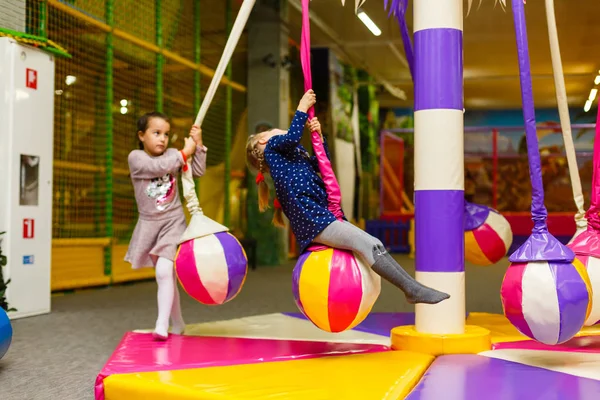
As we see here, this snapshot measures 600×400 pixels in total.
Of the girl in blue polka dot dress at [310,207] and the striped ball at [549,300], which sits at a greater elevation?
the girl in blue polka dot dress at [310,207]

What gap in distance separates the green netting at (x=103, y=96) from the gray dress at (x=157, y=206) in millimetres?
2651

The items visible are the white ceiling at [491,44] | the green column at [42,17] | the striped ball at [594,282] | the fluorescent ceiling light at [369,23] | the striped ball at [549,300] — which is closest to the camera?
the striped ball at [549,300]

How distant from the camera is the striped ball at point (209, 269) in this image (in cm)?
260

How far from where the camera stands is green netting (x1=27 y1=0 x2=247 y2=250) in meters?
5.80

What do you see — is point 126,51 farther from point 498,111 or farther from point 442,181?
point 498,111

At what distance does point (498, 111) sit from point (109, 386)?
1764 centimetres

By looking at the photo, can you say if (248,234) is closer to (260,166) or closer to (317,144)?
(260,166)

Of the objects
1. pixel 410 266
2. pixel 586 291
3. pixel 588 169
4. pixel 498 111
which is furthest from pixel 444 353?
pixel 498 111

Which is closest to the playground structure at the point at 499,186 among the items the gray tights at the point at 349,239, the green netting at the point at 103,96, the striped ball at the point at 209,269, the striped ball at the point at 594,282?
the green netting at the point at 103,96

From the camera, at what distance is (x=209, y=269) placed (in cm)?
260

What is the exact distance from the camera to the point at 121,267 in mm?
6586

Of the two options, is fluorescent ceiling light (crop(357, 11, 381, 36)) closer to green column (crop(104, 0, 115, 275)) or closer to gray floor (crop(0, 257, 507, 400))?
green column (crop(104, 0, 115, 275))

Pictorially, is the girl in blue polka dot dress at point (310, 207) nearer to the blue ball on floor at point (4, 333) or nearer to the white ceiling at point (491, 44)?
the blue ball on floor at point (4, 333)

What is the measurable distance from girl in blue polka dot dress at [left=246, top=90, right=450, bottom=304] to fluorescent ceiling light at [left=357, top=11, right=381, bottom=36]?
269 inches
